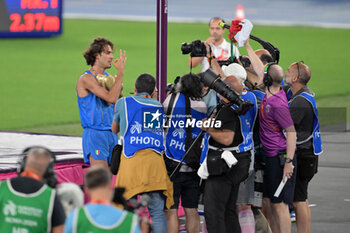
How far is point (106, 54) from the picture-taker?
8.72 metres

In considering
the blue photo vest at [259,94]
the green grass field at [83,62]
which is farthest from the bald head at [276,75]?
the green grass field at [83,62]

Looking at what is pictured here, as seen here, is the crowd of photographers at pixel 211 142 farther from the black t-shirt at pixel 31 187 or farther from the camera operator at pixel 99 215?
the camera operator at pixel 99 215

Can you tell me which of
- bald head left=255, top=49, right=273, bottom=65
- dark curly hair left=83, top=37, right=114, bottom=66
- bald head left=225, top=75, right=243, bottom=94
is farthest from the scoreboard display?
bald head left=225, top=75, right=243, bottom=94

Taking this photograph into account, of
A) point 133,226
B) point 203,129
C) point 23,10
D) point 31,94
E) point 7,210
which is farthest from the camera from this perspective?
point 23,10

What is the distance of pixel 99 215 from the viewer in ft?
15.5

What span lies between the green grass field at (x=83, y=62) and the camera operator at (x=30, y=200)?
13.1 m

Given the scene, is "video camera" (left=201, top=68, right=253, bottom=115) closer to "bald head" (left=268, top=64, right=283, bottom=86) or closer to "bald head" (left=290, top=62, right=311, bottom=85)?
"bald head" (left=268, top=64, right=283, bottom=86)

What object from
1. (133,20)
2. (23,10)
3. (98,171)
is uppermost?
(133,20)

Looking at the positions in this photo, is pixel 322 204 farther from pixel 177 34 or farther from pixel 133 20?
pixel 133 20

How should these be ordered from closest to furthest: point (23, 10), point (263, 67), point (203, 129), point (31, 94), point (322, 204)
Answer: point (203, 129), point (263, 67), point (322, 204), point (31, 94), point (23, 10)

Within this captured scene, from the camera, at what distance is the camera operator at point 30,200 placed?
5230 millimetres

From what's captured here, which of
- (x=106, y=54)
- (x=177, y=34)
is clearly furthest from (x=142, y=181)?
(x=177, y=34)

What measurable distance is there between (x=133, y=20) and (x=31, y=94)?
81.3 feet

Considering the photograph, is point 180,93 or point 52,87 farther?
point 52,87
